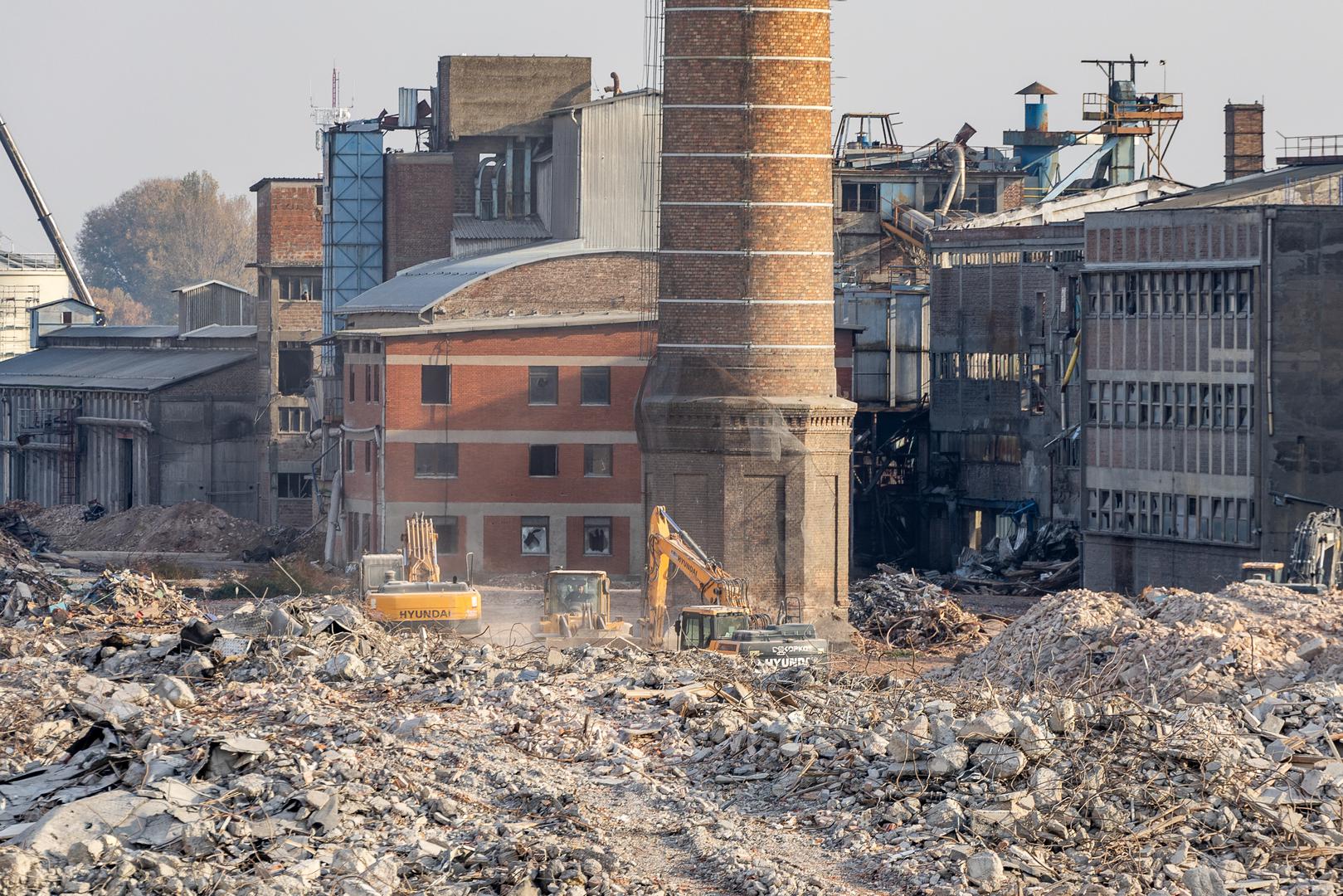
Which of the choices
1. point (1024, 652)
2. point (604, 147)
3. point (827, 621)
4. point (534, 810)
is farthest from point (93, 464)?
point (534, 810)

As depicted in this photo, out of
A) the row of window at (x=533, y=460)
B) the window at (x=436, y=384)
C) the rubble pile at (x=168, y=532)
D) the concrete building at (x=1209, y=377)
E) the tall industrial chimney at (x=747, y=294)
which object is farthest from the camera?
the rubble pile at (x=168, y=532)

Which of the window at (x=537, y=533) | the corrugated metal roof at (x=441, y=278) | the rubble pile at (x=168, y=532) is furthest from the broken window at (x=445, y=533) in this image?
the rubble pile at (x=168, y=532)

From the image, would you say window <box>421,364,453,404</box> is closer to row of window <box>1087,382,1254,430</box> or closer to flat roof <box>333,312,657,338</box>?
flat roof <box>333,312,657,338</box>

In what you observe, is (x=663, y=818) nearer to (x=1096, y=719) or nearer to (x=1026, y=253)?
(x=1096, y=719)

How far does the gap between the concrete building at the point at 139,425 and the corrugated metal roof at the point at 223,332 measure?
116mm

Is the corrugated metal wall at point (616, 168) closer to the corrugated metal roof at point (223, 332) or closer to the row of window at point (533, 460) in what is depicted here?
the row of window at point (533, 460)

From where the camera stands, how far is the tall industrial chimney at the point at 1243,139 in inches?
2376

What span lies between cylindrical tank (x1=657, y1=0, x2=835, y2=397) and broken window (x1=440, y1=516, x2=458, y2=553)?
11.3 metres

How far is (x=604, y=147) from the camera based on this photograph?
59.9 m

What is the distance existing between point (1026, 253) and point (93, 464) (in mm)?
32923

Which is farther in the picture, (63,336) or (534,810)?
(63,336)

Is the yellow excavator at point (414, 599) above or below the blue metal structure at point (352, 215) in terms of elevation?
below

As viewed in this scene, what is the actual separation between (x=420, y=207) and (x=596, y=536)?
1837 centimetres

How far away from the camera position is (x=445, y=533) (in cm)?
5194
